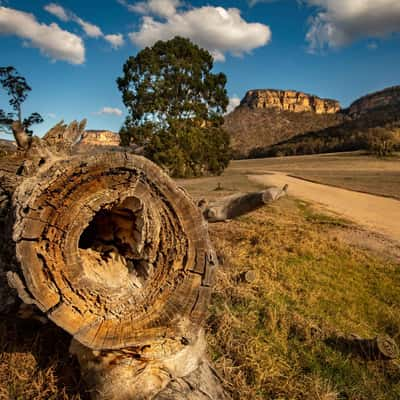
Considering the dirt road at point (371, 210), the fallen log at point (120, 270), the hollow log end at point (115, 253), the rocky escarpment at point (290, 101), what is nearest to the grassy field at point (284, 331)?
the fallen log at point (120, 270)

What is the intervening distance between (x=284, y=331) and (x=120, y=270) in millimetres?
2110

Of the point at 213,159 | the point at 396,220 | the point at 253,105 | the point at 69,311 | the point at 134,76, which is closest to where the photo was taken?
the point at 69,311

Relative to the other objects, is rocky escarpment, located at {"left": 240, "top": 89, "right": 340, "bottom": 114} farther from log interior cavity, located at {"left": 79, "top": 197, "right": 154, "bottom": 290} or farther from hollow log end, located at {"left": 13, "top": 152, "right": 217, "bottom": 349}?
hollow log end, located at {"left": 13, "top": 152, "right": 217, "bottom": 349}

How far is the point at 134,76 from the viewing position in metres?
21.6

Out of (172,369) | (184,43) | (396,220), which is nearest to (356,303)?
(172,369)

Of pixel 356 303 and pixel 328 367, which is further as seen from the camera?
pixel 356 303

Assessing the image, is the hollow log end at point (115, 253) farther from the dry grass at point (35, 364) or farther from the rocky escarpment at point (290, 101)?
the rocky escarpment at point (290, 101)

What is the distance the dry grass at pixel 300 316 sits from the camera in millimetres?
2504

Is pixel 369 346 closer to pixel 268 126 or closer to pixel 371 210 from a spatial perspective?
pixel 371 210

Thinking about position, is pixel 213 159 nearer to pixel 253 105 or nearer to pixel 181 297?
pixel 181 297

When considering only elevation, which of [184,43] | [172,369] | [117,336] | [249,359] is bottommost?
[249,359]

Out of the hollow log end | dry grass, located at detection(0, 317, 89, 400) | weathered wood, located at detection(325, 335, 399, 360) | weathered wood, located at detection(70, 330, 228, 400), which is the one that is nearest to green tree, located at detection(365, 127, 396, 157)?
weathered wood, located at detection(325, 335, 399, 360)

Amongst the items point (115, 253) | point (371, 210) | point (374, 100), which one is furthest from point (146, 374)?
point (374, 100)

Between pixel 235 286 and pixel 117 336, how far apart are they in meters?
2.57
